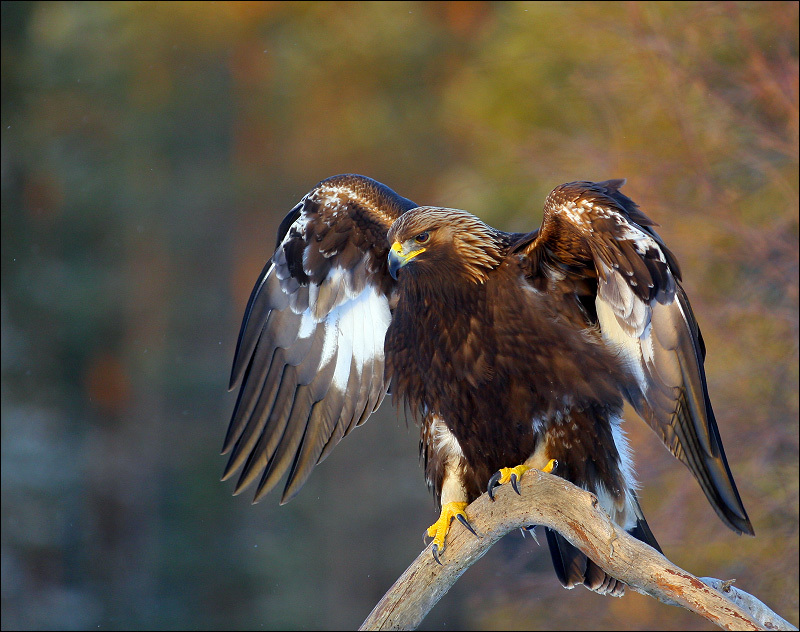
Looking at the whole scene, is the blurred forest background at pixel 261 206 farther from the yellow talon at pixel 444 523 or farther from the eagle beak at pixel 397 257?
the eagle beak at pixel 397 257

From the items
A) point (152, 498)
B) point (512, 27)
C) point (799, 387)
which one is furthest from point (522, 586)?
point (512, 27)

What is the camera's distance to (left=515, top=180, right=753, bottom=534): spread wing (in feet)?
10.4

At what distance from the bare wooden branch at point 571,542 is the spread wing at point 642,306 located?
56 centimetres

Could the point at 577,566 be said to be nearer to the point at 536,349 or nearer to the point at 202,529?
the point at 536,349

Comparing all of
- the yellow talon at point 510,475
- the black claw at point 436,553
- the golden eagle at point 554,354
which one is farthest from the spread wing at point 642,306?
the black claw at point 436,553

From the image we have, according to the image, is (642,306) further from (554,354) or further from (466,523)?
(466,523)

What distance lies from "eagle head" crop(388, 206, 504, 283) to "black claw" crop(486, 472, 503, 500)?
0.72m

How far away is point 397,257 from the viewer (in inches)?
131

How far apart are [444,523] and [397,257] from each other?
101 cm

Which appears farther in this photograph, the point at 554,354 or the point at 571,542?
the point at 554,354

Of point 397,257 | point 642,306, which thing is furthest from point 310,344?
point 642,306

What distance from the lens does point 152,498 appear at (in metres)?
11.2

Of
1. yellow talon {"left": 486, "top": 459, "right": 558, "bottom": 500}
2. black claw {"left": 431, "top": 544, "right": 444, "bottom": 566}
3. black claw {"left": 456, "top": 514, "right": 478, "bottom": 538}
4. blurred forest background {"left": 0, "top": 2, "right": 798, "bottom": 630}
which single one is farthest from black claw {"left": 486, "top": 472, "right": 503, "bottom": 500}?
blurred forest background {"left": 0, "top": 2, "right": 798, "bottom": 630}

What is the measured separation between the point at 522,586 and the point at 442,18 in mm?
8253
